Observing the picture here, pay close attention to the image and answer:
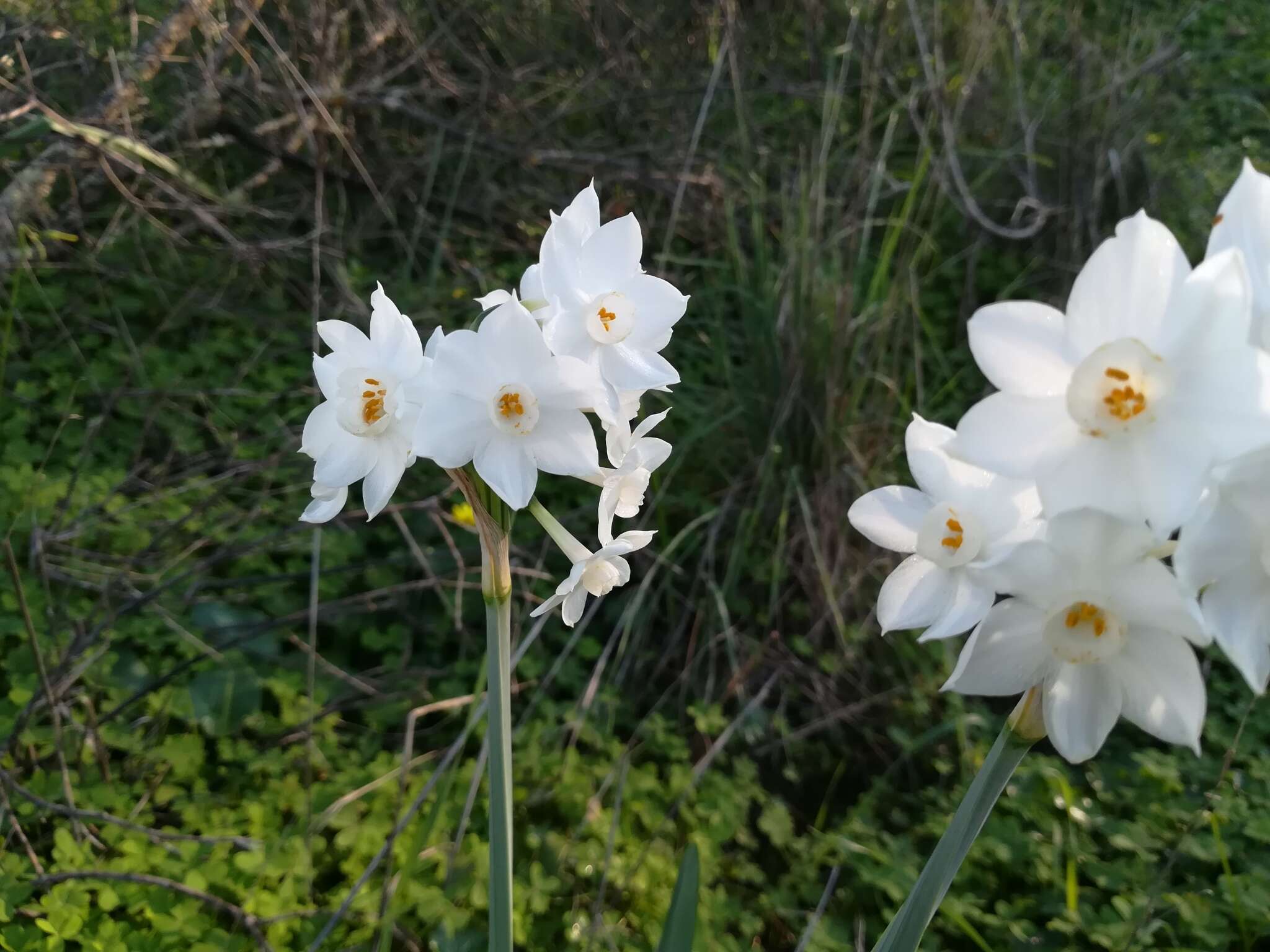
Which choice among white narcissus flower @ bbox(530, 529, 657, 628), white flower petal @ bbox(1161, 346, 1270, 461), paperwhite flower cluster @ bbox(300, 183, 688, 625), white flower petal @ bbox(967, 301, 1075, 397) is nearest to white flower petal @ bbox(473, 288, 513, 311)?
paperwhite flower cluster @ bbox(300, 183, 688, 625)

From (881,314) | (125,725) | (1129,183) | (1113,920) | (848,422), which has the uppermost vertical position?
(1129,183)

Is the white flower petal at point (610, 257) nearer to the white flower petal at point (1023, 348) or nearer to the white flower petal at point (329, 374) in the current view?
the white flower petal at point (329, 374)

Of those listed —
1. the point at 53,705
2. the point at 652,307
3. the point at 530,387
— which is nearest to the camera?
the point at 530,387

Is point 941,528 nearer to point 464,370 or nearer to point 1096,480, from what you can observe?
point 1096,480

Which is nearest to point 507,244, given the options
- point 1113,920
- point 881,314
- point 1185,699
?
point 881,314

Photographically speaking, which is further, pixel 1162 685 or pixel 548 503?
pixel 548 503

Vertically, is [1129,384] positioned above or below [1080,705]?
above

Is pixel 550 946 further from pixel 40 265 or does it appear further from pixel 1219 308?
pixel 40 265

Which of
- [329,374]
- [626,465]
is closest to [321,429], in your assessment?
[329,374]
